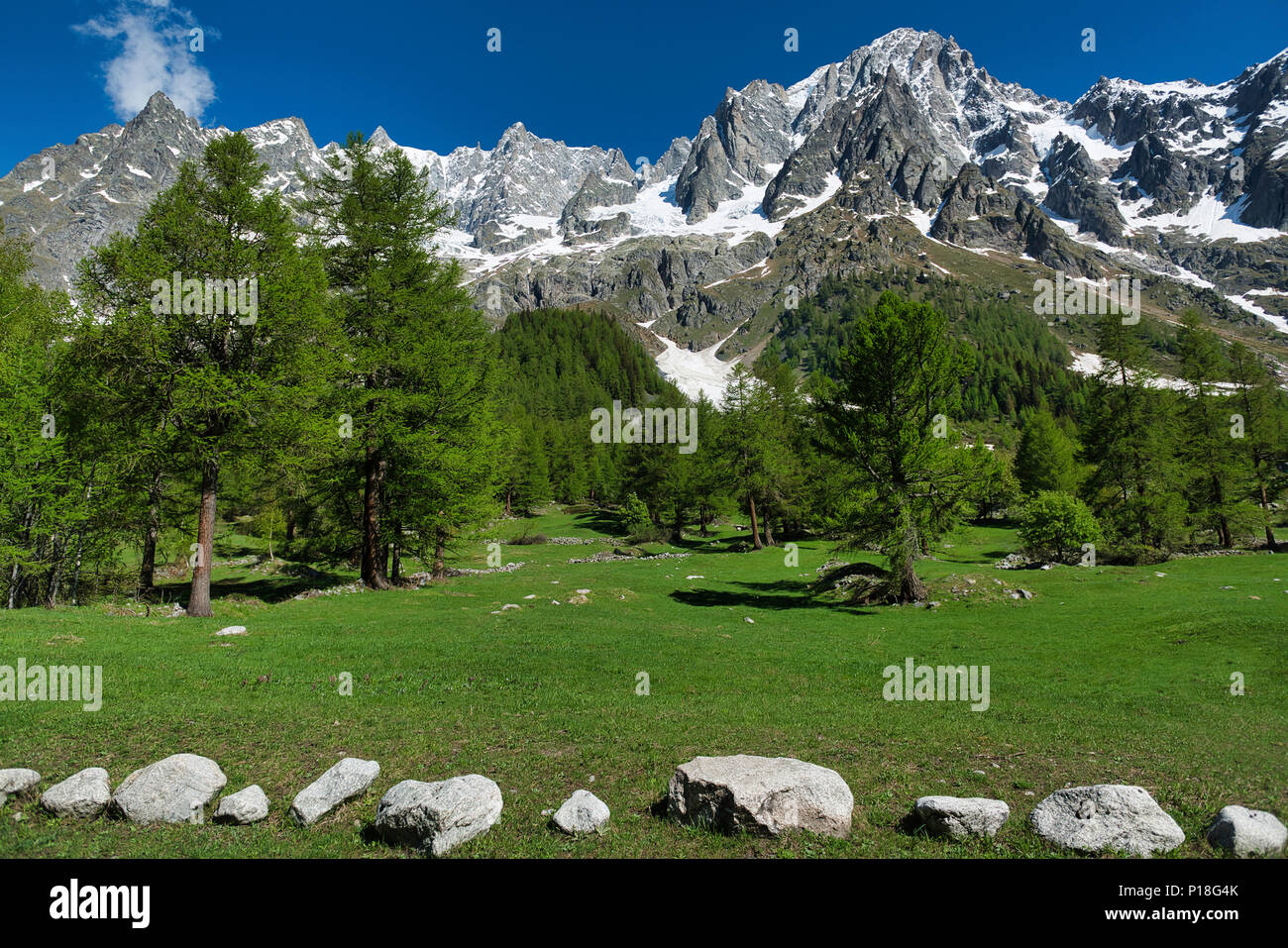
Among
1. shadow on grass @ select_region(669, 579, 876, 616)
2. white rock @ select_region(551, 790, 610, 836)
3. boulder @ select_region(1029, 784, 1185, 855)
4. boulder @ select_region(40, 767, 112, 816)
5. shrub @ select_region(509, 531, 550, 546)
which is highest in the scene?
boulder @ select_region(1029, 784, 1185, 855)

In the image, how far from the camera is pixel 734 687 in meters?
12.3

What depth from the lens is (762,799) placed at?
5.80 meters

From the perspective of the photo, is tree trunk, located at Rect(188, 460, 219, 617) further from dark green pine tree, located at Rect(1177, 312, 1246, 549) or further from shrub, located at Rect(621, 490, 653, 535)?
dark green pine tree, located at Rect(1177, 312, 1246, 549)

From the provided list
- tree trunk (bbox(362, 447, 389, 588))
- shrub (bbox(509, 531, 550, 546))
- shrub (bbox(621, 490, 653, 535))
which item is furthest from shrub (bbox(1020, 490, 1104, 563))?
shrub (bbox(509, 531, 550, 546))

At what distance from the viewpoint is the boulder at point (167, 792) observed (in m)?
5.98

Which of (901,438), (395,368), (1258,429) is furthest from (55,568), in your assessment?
(1258,429)

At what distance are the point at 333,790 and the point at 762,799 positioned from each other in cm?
481

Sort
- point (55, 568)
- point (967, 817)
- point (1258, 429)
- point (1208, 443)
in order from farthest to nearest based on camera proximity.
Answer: point (1258, 429) → point (1208, 443) → point (55, 568) → point (967, 817)

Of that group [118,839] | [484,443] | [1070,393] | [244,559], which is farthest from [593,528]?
[1070,393]

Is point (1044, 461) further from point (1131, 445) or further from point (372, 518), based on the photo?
point (372, 518)

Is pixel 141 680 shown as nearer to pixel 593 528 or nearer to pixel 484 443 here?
pixel 484 443

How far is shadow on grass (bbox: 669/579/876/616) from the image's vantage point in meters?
25.5

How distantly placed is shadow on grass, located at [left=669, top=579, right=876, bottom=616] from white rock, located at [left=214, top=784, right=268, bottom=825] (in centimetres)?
2049

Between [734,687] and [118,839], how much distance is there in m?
9.94
